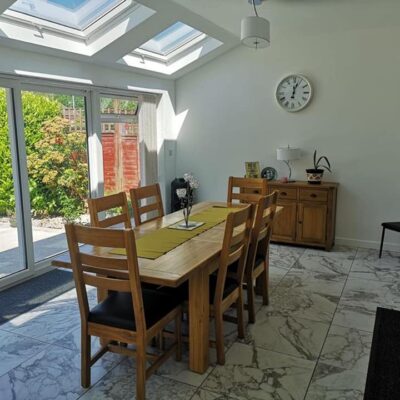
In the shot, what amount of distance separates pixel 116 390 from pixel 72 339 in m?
0.71

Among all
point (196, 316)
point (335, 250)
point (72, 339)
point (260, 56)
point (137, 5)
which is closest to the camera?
point (196, 316)

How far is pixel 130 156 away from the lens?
211 inches

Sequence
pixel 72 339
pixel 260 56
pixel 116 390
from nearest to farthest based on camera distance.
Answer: pixel 116 390, pixel 72 339, pixel 260 56

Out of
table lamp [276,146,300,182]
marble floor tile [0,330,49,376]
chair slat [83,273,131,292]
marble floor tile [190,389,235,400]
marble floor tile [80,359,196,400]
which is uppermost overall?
table lamp [276,146,300,182]

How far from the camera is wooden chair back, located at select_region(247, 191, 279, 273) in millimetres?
2783

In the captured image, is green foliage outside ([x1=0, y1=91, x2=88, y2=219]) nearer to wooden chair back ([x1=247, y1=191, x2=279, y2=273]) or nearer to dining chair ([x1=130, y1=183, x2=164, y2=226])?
dining chair ([x1=130, y1=183, x2=164, y2=226])

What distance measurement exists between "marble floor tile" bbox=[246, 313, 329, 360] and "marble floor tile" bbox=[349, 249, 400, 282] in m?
1.24

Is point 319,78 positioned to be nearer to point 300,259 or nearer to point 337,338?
point 300,259

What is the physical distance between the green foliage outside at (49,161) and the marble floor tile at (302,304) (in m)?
2.50

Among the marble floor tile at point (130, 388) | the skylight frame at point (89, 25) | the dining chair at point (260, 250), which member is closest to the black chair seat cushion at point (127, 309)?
the marble floor tile at point (130, 388)

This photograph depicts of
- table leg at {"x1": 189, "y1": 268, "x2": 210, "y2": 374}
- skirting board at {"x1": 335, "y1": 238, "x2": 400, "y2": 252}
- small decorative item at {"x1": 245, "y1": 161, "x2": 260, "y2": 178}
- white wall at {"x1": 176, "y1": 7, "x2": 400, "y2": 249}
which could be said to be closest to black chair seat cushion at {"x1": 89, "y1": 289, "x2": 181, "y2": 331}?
table leg at {"x1": 189, "y1": 268, "x2": 210, "y2": 374}

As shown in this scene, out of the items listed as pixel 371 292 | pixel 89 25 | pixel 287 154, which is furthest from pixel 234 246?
pixel 89 25

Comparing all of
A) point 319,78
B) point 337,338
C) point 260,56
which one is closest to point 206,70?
point 260,56

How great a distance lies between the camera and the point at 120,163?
519 centimetres
